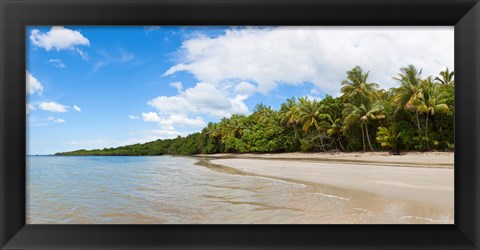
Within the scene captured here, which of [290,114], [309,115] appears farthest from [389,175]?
[290,114]

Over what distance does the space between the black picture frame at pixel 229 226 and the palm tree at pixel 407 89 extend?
9225 mm

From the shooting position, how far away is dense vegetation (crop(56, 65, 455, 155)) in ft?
28.4

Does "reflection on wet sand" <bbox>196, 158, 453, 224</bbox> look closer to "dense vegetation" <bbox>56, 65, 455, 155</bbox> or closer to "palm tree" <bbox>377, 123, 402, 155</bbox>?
"dense vegetation" <bbox>56, 65, 455, 155</bbox>

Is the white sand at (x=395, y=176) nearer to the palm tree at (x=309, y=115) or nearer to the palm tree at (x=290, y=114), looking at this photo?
the palm tree at (x=309, y=115)

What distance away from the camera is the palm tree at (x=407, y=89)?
9.34 metres

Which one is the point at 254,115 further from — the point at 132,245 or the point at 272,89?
the point at 132,245

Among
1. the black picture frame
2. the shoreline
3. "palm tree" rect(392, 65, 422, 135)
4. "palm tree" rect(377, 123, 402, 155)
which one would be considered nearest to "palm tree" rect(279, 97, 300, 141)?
the shoreline

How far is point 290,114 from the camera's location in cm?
1181

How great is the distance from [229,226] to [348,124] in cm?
954

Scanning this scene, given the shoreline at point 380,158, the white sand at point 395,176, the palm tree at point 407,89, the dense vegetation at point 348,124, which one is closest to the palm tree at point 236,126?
the dense vegetation at point 348,124

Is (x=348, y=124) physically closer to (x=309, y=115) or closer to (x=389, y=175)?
(x=309, y=115)
